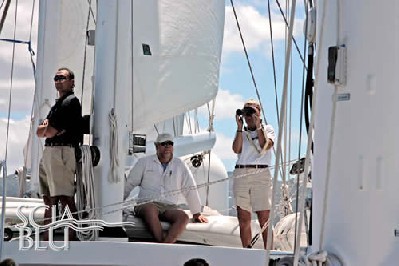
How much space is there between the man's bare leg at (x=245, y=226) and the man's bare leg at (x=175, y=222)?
57cm

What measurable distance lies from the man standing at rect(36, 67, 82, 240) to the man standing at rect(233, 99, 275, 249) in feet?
4.53

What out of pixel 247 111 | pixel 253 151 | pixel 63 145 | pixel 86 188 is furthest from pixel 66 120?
pixel 253 151

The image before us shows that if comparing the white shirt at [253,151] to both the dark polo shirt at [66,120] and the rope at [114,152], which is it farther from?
the dark polo shirt at [66,120]

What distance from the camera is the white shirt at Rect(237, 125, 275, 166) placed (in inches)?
256

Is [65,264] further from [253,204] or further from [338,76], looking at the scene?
[338,76]

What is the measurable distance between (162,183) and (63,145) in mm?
957

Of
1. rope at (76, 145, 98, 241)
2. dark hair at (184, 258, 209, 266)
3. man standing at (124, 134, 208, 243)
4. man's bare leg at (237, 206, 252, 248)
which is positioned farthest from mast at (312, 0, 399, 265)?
man's bare leg at (237, 206, 252, 248)

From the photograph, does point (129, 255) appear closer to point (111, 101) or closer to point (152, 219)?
point (152, 219)

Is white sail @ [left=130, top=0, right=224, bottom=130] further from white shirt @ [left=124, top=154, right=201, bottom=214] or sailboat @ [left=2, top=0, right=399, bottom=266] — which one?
sailboat @ [left=2, top=0, right=399, bottom=266]

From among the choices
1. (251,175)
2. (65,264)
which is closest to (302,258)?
(65,264)

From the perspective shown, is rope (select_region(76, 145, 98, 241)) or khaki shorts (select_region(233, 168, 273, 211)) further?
khaki shorts (select_region(233, 168, 273, 211))

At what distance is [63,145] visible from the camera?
5992 mm

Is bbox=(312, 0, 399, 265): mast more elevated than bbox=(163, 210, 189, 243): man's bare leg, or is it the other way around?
bbox=(312, 0, 399, 265): mast

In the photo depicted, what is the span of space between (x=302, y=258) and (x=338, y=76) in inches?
26.4
